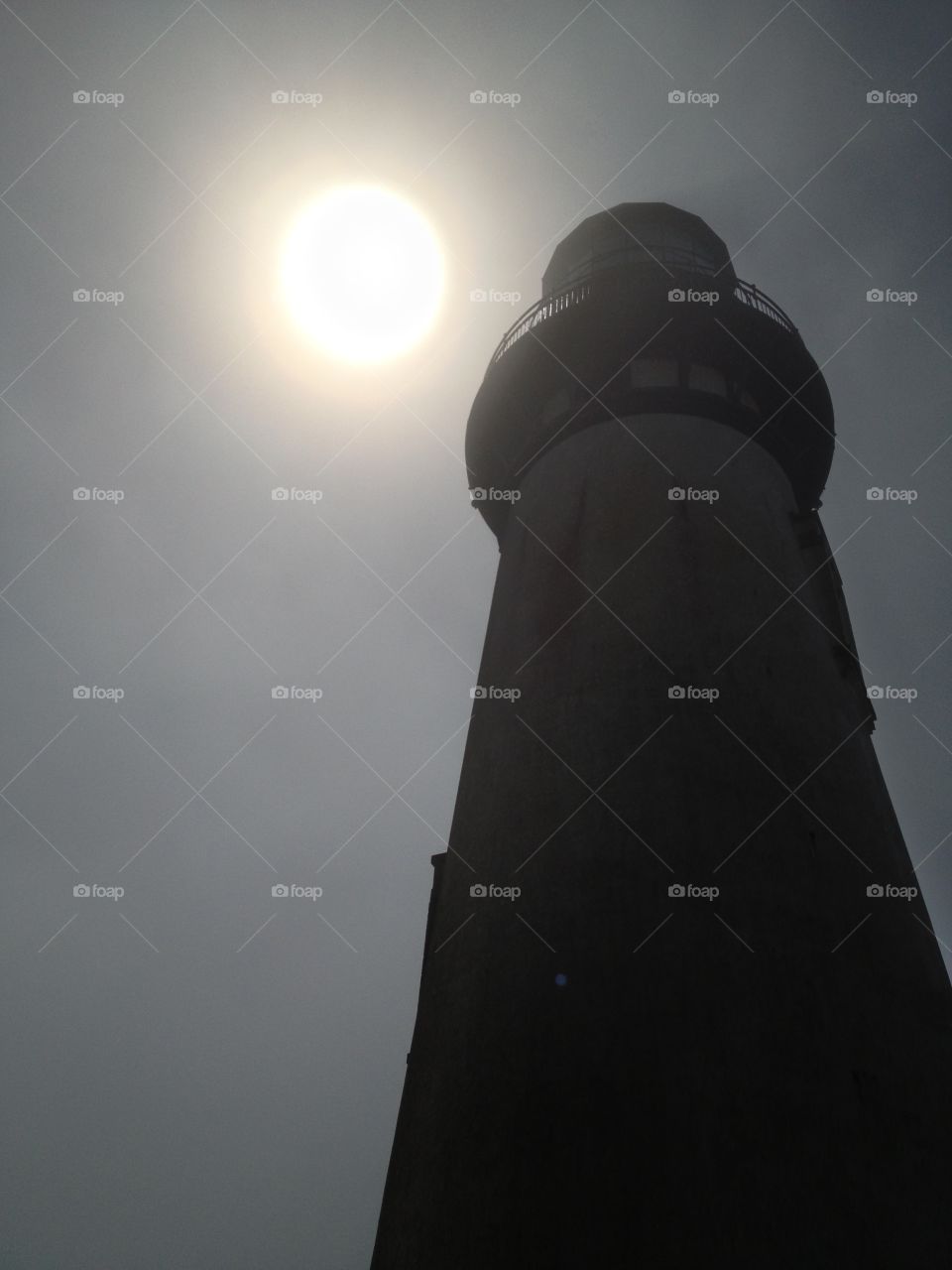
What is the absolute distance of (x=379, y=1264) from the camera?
756cm

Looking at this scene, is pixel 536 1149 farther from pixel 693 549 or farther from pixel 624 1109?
pixel 693 549

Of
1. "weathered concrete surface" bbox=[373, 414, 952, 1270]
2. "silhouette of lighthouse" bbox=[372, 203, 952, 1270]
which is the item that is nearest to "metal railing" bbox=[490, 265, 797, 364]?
"silhouette of lighthouse" bbox=[372, 203, 952, 1270]

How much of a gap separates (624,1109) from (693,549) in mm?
6467

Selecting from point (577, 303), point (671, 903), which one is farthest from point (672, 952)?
point (577, 303)

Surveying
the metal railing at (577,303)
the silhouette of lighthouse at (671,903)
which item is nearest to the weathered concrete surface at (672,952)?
the silhouette of lighthouse at (671,903)

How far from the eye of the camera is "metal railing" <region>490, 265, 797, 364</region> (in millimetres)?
13422

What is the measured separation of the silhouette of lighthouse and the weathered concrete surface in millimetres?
26

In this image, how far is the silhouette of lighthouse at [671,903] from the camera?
620 cm

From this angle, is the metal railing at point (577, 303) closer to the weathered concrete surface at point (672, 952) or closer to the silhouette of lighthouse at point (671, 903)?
the silhouette of lighthouse at point (671, 903)

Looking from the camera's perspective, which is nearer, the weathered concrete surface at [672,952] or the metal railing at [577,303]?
the weathered concrete surface at [672,952]

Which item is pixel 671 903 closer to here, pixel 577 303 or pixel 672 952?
pixel 672 952

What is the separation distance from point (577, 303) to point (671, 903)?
10142 mm

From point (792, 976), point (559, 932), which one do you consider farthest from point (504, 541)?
point (792, 976)

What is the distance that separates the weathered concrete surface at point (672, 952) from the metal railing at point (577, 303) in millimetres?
4036
